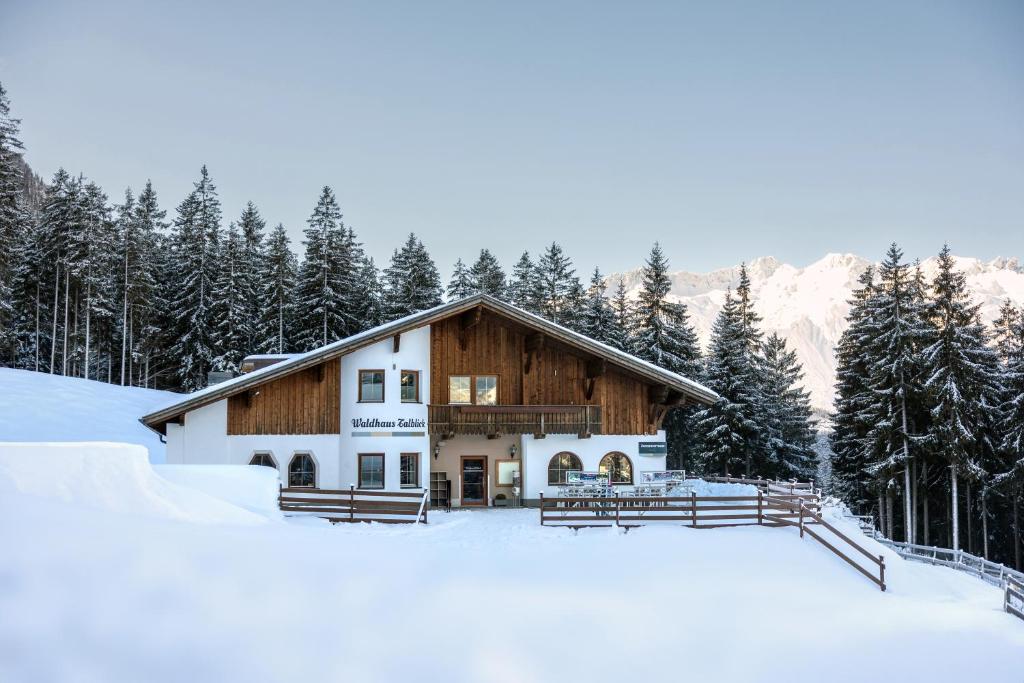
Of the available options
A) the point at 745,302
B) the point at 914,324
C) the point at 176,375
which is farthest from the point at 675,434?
the point at 176,375

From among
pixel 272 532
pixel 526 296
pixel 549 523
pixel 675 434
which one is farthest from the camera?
pixel 526 296

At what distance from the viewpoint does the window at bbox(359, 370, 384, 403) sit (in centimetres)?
2419

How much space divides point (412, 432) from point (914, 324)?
24.6 metres

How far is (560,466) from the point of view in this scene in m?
25.1

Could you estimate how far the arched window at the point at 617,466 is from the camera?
25.0 m

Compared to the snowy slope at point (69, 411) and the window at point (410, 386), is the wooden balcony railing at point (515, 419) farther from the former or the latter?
the snowy slope at point (69, 411)

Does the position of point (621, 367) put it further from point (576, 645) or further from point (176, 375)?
point (176, 375)

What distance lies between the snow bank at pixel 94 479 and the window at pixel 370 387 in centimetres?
986

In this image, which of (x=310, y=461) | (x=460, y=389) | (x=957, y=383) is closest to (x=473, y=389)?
(x=460, y=389)

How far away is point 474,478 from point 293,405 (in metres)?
6.87

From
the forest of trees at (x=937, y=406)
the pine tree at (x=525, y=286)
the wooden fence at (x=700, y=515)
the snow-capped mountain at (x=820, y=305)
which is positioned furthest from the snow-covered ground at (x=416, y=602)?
the snow-capped mountain at (x=820, y=305)

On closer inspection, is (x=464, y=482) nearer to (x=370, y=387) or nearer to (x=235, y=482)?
(x=370, y=387)

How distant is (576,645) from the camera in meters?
13.2

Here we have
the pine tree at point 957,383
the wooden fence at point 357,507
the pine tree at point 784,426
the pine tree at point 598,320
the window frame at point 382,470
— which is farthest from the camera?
the pine tree at point 598,320
